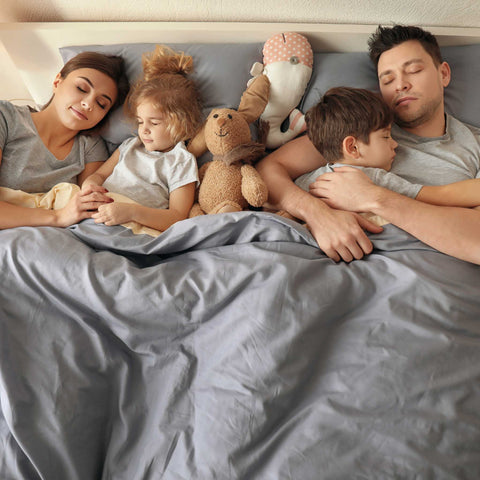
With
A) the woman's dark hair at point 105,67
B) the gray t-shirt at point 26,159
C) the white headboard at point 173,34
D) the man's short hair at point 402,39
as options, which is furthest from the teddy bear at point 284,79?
the gray t-shirt at point 26,159

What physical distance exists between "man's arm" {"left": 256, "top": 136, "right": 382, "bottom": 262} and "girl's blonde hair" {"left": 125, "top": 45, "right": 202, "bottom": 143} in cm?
28

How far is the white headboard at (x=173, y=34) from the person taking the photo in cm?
154

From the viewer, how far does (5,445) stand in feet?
2.51

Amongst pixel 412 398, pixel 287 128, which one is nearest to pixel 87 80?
pixel 287 128

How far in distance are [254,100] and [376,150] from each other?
0.43 meters

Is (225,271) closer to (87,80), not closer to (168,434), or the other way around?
(168,434)

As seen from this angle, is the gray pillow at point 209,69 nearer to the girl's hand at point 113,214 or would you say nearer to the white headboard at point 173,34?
the white headboard at point 173,34

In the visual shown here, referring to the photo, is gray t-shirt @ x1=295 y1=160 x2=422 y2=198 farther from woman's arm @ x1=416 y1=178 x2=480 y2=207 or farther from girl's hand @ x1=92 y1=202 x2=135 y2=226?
girl's hand @ x1=92 y1=202 x2=135 y2=226

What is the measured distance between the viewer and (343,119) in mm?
1194

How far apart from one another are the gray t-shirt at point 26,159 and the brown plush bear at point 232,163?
1.60ft

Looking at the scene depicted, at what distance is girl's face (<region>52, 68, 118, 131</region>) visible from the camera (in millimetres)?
1358

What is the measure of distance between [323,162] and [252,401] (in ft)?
2.82

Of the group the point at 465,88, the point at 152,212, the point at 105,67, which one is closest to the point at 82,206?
the point at 152,212

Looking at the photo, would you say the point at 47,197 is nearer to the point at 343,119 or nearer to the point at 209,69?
the point at 209,69
